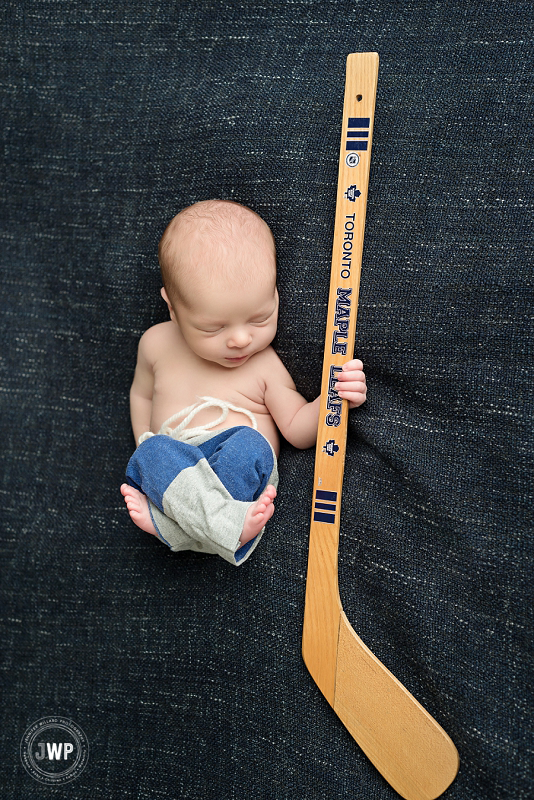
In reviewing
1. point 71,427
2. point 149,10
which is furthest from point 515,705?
point 149,10

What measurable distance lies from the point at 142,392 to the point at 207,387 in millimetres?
157

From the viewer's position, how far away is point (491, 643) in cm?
96

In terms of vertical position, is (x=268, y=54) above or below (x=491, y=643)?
above

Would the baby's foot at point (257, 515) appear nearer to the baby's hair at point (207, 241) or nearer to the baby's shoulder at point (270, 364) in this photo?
the baby's shoulder at point (270, 364)

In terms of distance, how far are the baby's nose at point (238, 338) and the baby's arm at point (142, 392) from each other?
201 millimetres

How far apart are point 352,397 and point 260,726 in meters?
0.53

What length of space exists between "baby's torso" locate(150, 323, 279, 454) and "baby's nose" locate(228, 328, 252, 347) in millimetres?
89

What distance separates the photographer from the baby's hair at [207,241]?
1068 mm

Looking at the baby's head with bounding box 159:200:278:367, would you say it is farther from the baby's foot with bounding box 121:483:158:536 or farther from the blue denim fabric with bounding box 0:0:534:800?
the baby's foot with bounding box 121:483:158:536

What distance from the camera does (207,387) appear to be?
1180 mm

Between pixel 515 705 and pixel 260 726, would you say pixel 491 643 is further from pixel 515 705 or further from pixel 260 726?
pixel 260 726

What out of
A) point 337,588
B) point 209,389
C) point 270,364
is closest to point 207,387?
point 209,389

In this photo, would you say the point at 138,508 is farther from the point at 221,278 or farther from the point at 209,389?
the point at 221,278

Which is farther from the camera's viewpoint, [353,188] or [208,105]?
[208,105]
